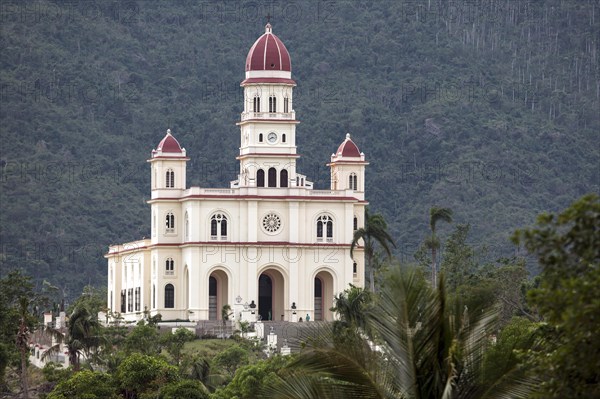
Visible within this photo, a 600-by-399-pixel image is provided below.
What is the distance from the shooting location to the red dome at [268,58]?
103m

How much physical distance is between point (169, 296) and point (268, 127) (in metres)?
10.5

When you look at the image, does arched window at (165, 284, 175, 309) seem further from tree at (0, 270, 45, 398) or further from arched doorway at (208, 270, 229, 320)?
tree at (0, 270, 45, 398)

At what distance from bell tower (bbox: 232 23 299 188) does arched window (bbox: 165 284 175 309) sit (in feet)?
21.9

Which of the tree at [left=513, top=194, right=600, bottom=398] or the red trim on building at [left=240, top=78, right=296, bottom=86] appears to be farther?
the red trim on building at [left=240, top=78, right=296, bottom=86]

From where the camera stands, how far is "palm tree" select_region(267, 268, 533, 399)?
2097cm

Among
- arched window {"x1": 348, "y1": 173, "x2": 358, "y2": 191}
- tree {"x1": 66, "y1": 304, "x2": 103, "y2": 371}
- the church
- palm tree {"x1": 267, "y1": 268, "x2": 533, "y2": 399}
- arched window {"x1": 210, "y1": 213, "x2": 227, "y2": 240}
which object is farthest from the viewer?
arched window {"x1": 348, "y1": 173, "x2": 358, "y2": 191}

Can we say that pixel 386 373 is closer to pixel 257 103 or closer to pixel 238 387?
pixel 238 387

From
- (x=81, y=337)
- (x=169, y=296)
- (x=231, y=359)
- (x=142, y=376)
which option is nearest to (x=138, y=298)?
(x=169, y=296)

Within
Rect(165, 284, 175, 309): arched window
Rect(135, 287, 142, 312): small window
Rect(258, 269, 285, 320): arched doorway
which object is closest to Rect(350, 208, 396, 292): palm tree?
Rect(258, 269, 285, 320): arched doorway

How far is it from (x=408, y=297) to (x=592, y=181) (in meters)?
176

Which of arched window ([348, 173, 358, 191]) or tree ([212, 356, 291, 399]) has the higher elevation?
arched window ([348, 173, 358, 191])

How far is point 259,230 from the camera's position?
4033 inches

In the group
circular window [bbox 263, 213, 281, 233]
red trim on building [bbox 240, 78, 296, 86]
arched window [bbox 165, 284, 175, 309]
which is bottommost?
arched window [bbox 165, 284, 175, 309]

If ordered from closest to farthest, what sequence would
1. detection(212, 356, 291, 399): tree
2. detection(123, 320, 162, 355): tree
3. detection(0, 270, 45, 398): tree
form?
1. detection(212, 356, 291, 399): tree
2. detection(0, 270, 45, 398): tree
3. detection(123, 320, 162, 355): tree
